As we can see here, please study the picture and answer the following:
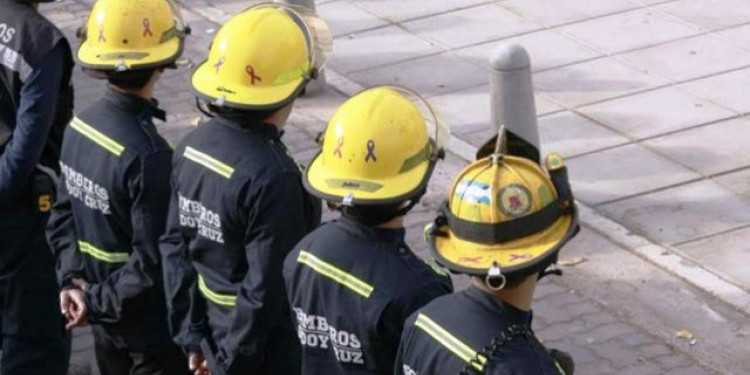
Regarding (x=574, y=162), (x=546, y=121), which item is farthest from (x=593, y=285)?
(x=546, y=121)

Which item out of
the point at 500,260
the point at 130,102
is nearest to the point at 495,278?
the point at 500,260

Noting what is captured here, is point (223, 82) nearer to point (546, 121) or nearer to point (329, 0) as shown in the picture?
point (546, 121)

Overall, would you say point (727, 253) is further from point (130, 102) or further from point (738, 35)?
point (130, 102)

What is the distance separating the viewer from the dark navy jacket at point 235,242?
19.3ft

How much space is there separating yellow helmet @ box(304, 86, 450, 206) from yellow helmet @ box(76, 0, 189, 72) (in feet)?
4.48

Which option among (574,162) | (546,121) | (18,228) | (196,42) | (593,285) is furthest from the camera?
(196,42)

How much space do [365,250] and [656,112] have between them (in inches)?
236

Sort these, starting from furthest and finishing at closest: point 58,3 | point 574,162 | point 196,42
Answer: point 58,3, point 196,42, point 574,162

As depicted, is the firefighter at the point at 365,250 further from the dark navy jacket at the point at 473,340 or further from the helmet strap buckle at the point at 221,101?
the helmet strap buckle at the point at 221,101

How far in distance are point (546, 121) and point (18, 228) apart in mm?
4650

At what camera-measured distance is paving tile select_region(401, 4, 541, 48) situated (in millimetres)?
12586

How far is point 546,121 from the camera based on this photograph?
11008 millimetres

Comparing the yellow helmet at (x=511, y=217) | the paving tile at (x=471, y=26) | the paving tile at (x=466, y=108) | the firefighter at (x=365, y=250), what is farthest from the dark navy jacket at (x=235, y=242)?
the paving tile at (x=471, y=26)

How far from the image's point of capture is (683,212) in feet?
31.4
